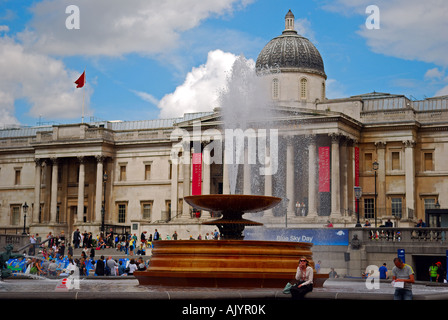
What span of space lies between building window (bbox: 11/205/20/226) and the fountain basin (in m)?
57.6

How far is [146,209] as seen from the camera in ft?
226

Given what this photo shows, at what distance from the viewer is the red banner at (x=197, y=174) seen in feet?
197

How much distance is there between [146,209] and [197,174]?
10.4 m

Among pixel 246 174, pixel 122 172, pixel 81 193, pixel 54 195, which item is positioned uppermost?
pixel 122 172

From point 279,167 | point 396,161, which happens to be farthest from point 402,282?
point 396,161

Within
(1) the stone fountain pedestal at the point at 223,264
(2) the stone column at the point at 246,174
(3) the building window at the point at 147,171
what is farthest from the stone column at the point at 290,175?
(1) the stone fountain pedestal at the point at 223,264

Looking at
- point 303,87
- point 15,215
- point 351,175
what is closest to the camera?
point 351,175

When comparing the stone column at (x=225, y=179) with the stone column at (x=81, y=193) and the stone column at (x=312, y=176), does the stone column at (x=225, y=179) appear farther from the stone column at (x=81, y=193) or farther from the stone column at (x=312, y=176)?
the stone column at (x=81, y=193)

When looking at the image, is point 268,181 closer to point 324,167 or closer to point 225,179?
point 225,179

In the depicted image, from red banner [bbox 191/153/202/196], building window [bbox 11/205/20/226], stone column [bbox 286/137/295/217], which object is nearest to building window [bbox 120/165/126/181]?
red banner [bbox 191/153/202/196]

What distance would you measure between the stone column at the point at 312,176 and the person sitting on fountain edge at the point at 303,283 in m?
40.6

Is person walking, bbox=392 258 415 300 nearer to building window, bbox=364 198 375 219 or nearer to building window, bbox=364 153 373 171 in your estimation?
building window, bbox=364 198 375 219

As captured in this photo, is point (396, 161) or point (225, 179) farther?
point (225, 179)
